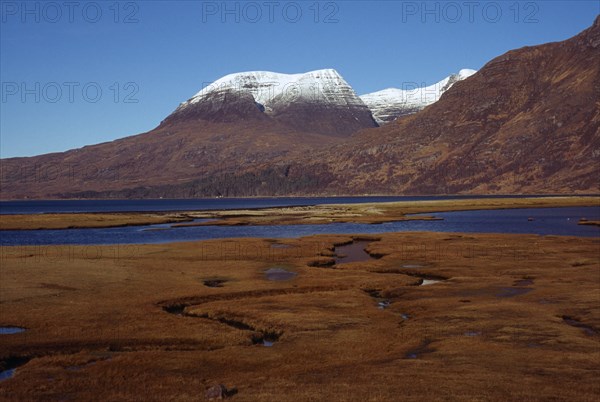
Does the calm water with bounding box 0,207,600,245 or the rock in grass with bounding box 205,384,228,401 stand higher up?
the rock in grass with bounding box 205,384,228,401

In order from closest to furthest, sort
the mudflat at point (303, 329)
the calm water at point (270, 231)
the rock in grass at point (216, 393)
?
the rock in grass at point (216, 393) < the mudflat at point (303, 329) < the calm water at point (270, 231)

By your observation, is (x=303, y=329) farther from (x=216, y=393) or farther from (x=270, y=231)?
(x=270, y=231)

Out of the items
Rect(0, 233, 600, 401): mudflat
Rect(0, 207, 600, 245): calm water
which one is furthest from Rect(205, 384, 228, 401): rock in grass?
Rect(0, 207, 600, 245): calm water

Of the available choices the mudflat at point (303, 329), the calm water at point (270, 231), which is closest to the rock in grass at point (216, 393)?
the mudflat at point (303, 329)

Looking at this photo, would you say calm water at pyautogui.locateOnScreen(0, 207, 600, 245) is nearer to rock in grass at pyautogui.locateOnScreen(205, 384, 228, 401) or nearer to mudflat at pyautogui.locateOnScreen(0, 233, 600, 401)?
mudflat at pyautogui.locateOnScreen(0, 233, 600, 401)

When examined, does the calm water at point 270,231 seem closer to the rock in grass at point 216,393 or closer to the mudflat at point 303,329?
the mudflat at point 303,329

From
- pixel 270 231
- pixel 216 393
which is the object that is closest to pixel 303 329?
pixel 216 393

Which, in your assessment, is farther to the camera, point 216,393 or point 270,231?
point 270,231

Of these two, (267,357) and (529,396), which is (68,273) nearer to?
(267,357)
